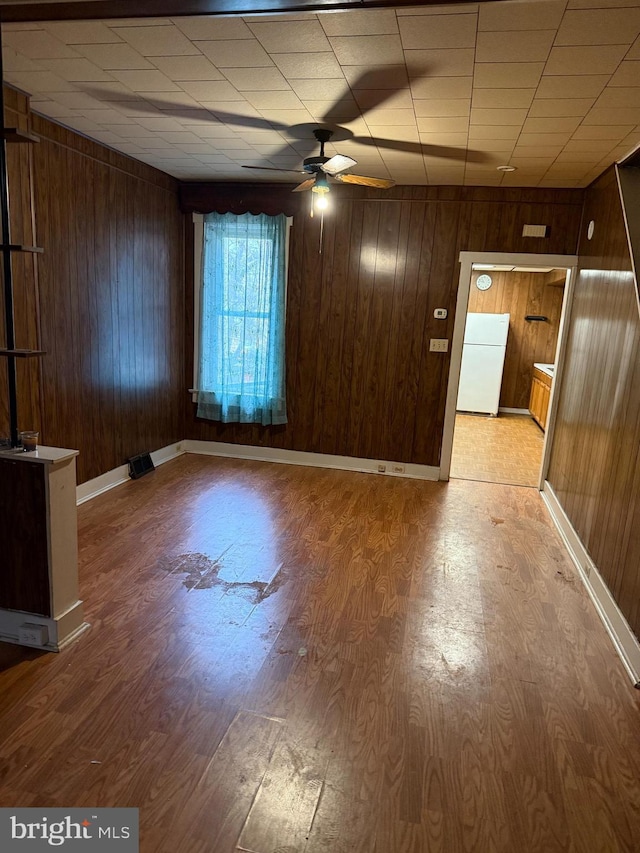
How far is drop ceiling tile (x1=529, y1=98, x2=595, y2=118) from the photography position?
2.76m

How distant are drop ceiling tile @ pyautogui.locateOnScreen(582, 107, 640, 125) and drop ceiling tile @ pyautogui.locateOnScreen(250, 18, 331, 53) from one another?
153cm

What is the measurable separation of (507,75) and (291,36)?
1016mm

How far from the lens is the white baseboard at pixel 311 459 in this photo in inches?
206

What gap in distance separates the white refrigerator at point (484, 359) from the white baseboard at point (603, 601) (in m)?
4.42

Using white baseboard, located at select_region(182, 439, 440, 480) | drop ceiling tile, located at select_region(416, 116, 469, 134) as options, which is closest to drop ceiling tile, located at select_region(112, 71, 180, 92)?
drop ceiling tile, located at select_region(416, 116, 469, 134)

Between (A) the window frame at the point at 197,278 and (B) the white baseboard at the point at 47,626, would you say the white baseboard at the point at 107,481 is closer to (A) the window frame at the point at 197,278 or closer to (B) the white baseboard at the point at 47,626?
(A) the window frame at the point at 197,278

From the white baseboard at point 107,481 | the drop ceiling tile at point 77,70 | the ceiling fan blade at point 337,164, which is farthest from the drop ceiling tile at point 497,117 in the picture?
the white baseboard at point 107,481

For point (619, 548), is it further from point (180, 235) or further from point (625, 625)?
point (180, 235)

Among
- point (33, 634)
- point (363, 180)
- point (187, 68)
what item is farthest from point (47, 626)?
point (363, 180)

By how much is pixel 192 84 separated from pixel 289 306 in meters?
2.50

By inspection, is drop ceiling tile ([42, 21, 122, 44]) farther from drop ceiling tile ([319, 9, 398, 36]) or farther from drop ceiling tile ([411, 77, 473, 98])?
drop ceiling tile ([411, 77, 473, 98])

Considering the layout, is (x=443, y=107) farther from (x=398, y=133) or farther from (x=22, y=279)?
(x=22, y=279)

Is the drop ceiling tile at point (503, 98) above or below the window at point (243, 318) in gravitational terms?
above

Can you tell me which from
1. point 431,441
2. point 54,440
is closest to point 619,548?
point 431,441
